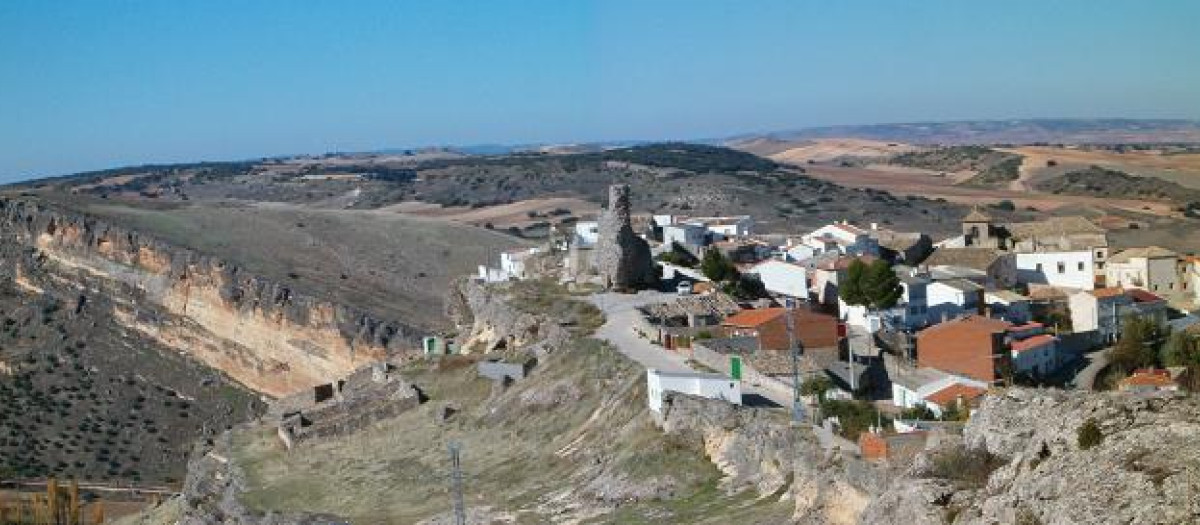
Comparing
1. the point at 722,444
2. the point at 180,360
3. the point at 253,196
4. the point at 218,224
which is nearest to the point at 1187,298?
the point at 722,444

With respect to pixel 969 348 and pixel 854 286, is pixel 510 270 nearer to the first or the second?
pixel 854 286

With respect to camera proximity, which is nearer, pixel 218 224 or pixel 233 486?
pixel 233 486

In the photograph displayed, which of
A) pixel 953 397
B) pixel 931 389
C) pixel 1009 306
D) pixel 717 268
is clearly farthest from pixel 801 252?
pixel 953 397

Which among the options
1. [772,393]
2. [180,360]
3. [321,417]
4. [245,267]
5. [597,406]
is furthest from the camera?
[245,267]

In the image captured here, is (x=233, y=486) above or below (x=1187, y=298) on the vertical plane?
below

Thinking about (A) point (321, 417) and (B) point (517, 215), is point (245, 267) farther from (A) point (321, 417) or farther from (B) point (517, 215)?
(B) point (517, 215)

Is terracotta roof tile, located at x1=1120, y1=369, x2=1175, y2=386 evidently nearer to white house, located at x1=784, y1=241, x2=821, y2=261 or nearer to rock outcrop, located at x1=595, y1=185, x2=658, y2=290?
white house, located at x1=784, y1=241, x2=821, y2=261

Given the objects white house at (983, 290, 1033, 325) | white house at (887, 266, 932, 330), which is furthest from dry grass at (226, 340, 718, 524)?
white house at (983, 290, 1033, 325)
